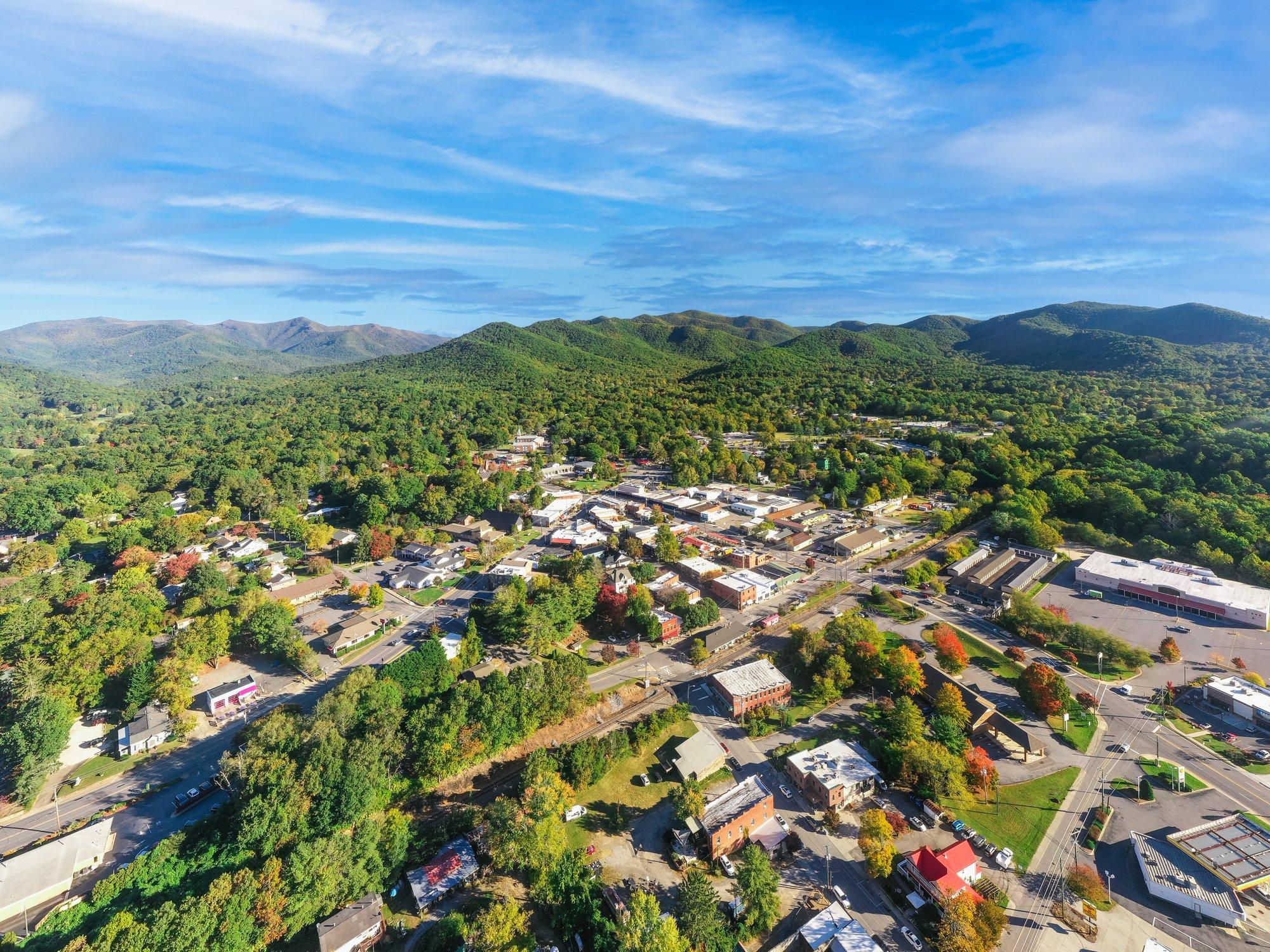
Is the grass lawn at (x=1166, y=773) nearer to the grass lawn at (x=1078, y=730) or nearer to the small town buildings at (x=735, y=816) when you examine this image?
the grass lawn at (x=1078, y=730)

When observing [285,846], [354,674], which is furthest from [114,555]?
[285,846]

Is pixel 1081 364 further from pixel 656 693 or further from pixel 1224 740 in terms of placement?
pixel 656 693

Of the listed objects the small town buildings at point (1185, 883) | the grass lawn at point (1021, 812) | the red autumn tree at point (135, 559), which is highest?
the red autumn tree at point (135, 559)

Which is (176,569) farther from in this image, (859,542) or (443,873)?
(859,542)

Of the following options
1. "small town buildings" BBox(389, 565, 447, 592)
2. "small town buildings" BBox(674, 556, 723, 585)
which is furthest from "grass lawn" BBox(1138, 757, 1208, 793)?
"small town buildings" BBox(389, 565, 447, 592)

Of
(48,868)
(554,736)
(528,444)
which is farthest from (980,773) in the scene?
(528,444)

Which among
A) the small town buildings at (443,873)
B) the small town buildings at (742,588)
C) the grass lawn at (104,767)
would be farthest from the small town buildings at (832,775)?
the grass lawn at (104,767)
